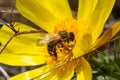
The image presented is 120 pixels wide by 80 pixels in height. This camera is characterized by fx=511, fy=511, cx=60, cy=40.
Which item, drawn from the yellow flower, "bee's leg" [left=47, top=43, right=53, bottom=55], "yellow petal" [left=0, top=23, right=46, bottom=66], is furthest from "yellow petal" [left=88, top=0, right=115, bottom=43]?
"yellow petal" [left=0, top=23, right=46, bottom=66]

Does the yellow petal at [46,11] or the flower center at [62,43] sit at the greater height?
the yellow petal at [46,11]

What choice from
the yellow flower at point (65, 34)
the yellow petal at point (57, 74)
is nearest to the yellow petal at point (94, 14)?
the yellow flower at point (65, 34)

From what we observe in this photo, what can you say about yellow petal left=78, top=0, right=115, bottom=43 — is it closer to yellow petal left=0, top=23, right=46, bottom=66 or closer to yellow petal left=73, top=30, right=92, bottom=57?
yellow petal left=73, top=30, right=92, bottom=57

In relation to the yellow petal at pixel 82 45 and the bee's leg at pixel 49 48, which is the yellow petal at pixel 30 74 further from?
the yellow petal at pixel 82 45

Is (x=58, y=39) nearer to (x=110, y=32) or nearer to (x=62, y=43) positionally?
(x=62, y=43)

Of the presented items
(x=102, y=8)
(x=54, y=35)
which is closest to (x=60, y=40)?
(x=54, y=35)

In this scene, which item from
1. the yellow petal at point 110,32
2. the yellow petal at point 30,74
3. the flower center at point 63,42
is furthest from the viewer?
the yellow petal at point 30,74

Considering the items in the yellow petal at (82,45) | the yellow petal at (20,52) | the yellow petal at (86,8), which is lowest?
the yellow petal at (20,52)
